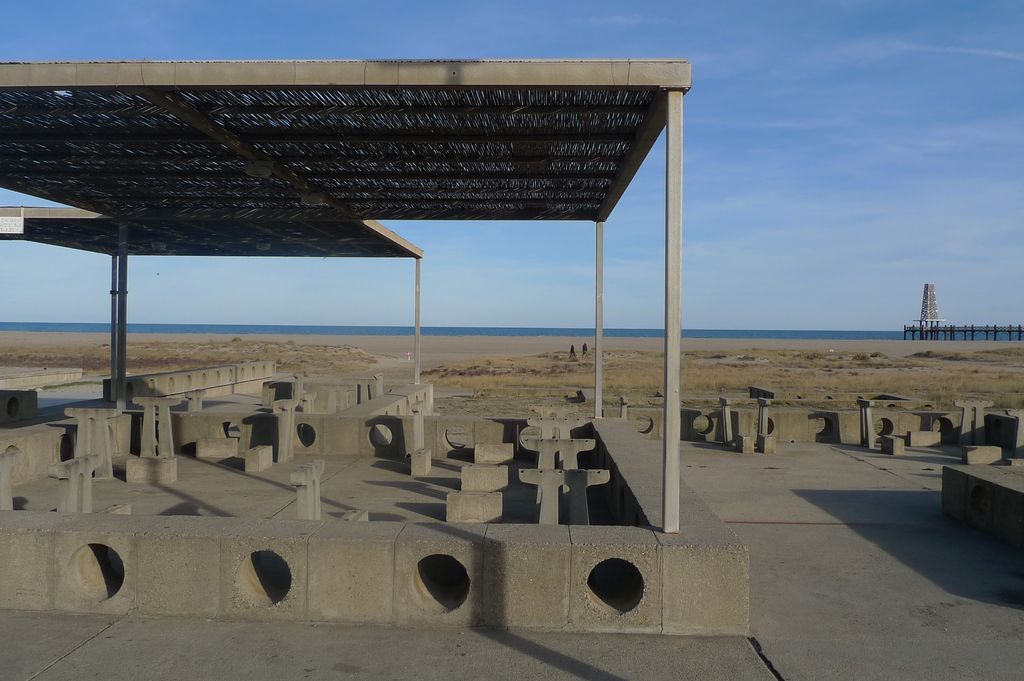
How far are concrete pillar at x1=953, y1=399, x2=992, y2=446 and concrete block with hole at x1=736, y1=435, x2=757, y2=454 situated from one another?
4.64 m

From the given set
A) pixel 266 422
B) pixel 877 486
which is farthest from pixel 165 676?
pixel 877 486

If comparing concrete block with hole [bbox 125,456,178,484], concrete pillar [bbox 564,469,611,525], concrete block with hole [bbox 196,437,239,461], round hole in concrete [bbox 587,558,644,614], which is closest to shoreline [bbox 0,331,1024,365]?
concrete block with hole [bbox 196,437,239,461]

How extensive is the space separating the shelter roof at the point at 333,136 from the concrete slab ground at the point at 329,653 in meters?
4.19

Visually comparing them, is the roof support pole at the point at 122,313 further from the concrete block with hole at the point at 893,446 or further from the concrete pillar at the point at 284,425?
the concrete block with hole at the point at 893,446

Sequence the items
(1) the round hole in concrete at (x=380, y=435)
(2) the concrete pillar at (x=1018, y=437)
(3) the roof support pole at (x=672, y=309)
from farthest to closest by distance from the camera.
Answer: (2) the concrete pillar at (x=1018, y=437) < (1) the round hole in concrete at (x=380, y=435) < (3) the roof support pole at (x=672, y=309)

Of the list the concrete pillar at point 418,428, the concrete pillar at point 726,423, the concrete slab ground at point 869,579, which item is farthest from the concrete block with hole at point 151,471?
the concrete pillar at point 726,423

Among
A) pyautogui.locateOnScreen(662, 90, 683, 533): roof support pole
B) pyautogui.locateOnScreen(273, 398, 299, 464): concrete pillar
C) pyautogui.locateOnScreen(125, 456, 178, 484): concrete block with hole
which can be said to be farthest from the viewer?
pyautogui.locateOnScreen(273, 398, 299, 464): concrete pillar

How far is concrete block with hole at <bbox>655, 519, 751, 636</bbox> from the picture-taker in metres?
5.43

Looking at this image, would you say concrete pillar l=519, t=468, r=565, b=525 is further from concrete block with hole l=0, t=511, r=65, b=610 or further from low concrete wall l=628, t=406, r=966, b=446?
low concrete wall l=628, t=406, r=966, b=446

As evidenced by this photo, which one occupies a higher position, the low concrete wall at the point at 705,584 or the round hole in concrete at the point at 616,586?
the low concrete wall at the point at 705,584

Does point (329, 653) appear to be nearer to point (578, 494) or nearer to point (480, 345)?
point (578, 494)

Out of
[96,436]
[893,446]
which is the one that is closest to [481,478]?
[96,436]

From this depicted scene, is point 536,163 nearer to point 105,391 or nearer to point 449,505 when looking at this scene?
point 449,505

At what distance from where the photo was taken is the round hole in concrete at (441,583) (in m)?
5.66
